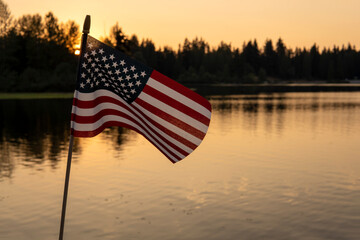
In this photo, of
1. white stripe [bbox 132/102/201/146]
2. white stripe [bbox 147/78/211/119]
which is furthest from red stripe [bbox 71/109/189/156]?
white stripe [bbox 147/78/211/119]

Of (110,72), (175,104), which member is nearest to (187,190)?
(175,104)

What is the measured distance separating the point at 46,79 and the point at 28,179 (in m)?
68.4

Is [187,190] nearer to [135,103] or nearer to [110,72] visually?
[135,103]

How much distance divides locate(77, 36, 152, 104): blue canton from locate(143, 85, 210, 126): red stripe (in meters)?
0.13

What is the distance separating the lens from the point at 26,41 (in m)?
95.6

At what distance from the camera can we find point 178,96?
6.49 meters

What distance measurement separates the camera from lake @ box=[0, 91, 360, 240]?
9906 mm

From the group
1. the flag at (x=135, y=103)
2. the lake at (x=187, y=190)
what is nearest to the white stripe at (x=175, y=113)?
the flag at (x=135, y=103)

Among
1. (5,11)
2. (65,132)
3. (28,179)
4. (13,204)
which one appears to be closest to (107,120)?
(13,204)

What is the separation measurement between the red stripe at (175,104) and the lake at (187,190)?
3483 millimetres

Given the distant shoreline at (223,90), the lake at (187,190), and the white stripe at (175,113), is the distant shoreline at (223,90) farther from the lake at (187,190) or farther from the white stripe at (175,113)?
the white stripe at (175,113)

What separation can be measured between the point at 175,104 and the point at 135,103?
1.71 feet

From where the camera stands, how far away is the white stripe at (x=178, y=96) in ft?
21.3

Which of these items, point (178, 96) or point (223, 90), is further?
point (223, 90)
